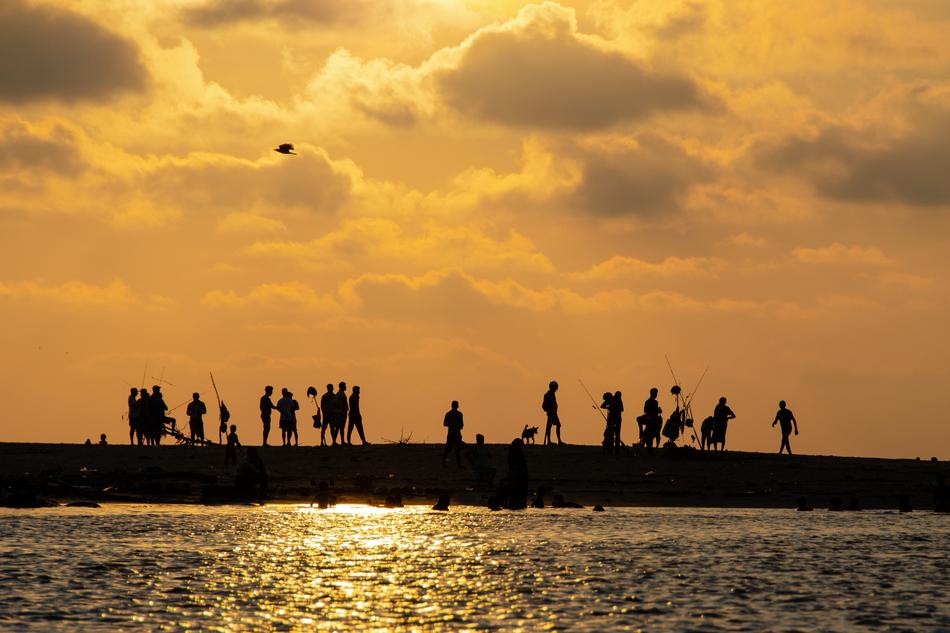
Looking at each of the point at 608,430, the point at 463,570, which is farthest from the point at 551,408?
the point at 463,570

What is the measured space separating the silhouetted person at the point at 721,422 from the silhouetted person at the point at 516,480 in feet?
Answer: 36.2

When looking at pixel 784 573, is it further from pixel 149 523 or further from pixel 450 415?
pixel 450 415

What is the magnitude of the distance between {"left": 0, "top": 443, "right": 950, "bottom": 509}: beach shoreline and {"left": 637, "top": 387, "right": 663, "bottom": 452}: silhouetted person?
0.50 metres

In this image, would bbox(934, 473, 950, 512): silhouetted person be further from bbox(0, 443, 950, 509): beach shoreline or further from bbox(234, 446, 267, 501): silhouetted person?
bbox(234, 446, 267, 501): silhouetted person

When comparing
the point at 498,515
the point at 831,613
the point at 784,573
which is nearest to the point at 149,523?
the point at 498,515

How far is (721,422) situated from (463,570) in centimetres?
2031

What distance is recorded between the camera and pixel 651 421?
41562 mm

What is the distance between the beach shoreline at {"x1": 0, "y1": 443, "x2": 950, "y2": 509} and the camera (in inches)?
1391

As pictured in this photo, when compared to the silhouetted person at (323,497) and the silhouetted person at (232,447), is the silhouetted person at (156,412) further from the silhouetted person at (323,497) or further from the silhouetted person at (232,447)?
the silhouetted person at (323,497)

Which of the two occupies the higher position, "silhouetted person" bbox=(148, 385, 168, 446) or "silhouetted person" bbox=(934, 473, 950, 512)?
"silhouetted person" bbox=(148, 385, 168, 446)

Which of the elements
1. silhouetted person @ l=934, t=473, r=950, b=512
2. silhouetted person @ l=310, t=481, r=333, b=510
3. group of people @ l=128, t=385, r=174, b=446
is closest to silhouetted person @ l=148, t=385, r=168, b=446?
group of people @ l=128, t=385, r=174, b=446

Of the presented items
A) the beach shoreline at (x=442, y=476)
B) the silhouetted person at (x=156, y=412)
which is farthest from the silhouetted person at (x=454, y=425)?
the silhouetted person at (x=156, y=412)

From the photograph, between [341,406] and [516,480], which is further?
[341,406]

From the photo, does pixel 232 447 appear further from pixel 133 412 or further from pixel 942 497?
pixel 942 497
